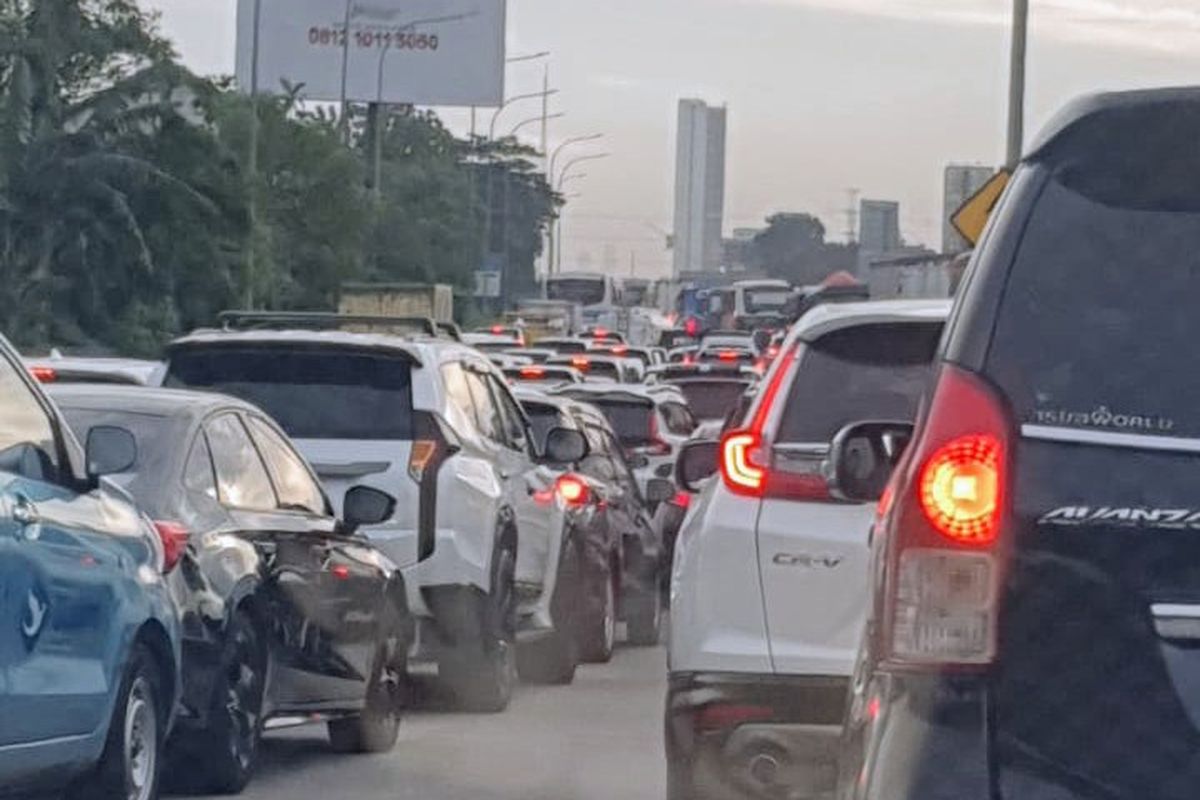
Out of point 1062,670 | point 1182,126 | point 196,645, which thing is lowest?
point 196,645

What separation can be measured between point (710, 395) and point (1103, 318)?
29544 mm

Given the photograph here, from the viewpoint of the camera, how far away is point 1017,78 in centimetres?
2964

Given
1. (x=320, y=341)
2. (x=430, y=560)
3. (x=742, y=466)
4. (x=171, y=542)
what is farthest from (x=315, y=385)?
(x=742, y=466)

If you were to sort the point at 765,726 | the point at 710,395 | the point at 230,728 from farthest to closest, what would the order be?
the point at 710,395 < the point at 230,728 < the point at 765,726

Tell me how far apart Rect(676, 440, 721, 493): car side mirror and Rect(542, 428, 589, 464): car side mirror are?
534cm

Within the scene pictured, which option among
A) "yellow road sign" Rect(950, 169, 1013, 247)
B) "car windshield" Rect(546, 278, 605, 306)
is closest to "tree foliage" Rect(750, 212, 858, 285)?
"car windshield" Rect(546, 278, 605, 306)

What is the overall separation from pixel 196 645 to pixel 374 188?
57.9m

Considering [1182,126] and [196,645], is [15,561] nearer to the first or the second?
[196,645]

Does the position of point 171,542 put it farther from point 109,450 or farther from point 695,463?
point 695,463

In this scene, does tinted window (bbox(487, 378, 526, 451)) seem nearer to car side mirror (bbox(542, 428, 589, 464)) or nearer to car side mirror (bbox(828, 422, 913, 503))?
car side mirror (bbox(542, 428, 589, 464))

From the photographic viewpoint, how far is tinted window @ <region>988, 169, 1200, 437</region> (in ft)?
14.6

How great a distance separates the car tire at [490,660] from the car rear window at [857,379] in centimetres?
522

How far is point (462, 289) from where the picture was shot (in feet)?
293

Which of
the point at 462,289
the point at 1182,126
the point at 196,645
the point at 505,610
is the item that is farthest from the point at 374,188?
the point at 1182,126
